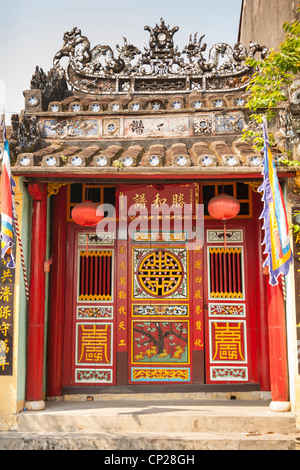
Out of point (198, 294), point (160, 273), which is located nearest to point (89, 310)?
point (160, 273)

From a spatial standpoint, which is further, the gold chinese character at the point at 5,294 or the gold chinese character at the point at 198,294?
the gold chinese character at the point at 198,294

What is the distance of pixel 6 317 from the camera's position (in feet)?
18.6

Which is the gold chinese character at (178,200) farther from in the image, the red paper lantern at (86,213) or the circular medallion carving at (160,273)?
the red paper lantern at (86,213)

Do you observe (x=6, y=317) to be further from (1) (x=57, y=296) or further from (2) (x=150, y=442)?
(2) (x=150, y=442)

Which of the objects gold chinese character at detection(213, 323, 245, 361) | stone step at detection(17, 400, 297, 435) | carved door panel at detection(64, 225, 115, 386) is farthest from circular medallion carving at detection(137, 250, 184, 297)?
stone step at detection(17, 400, 297, 435)

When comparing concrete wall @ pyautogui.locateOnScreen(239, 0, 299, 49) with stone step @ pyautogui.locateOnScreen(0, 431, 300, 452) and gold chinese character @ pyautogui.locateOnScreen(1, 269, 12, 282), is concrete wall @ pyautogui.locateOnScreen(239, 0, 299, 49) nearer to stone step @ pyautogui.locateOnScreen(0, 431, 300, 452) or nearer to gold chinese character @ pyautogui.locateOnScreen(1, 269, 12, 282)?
gold chinese character @ pyautogui.locateOnScreen(1, 269, 12, 282)

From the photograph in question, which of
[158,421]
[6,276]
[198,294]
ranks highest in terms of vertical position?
[6,276]

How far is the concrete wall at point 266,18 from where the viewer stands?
27.6 ft

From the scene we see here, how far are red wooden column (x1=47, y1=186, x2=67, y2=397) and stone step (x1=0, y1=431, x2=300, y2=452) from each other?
3.99 ft

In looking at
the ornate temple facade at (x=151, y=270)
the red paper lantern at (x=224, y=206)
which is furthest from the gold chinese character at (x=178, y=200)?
the red paper lantern at (x=224, y=206)

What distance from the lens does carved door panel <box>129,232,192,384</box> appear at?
6.66 metres

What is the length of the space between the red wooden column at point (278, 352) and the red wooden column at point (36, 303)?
9.27ft

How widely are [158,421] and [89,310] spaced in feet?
6.47
